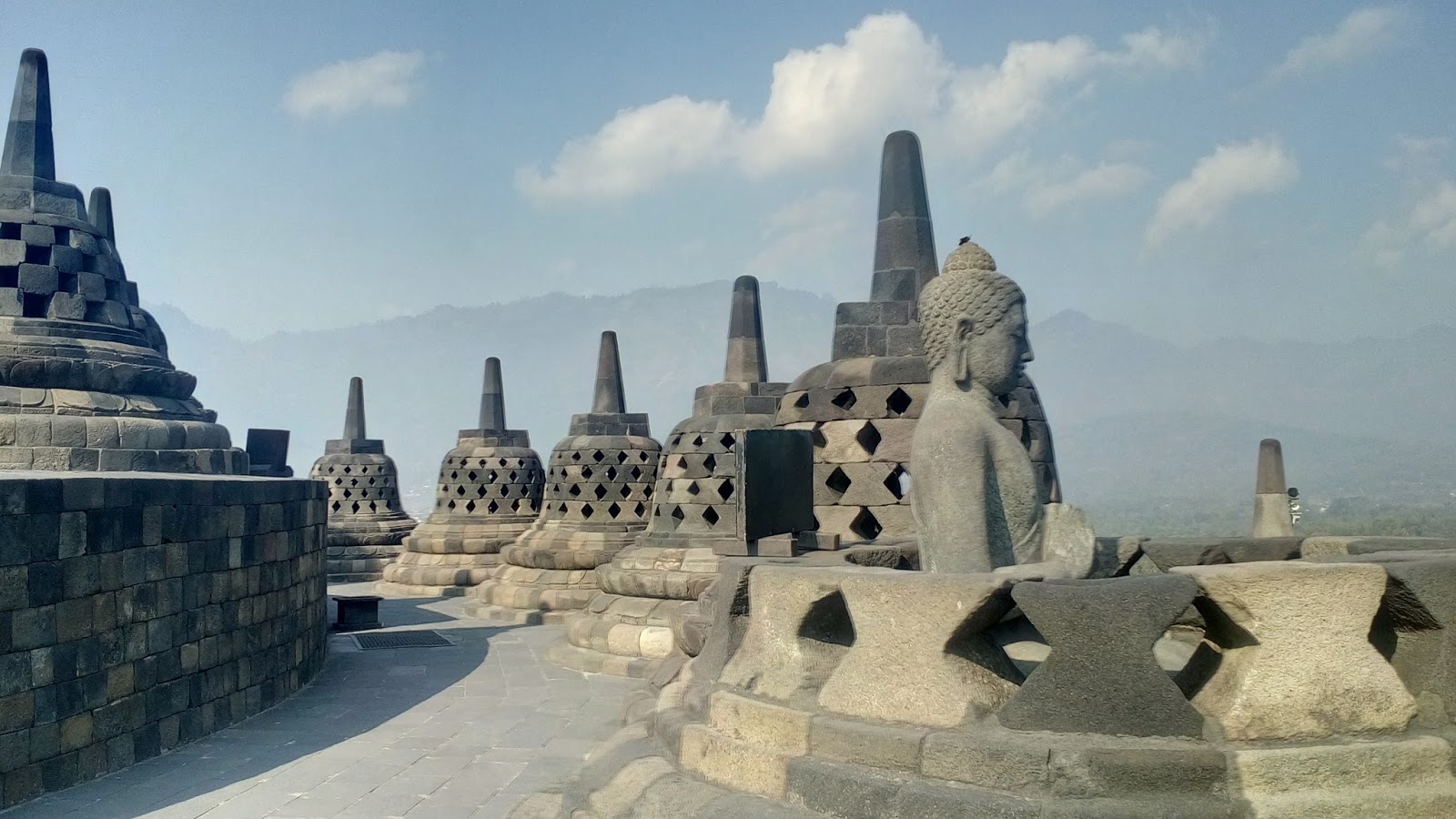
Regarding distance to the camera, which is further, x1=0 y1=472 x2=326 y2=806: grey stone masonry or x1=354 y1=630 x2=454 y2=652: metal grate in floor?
x1=354 y1=630 x2=454 y2=652: metal grate in floor

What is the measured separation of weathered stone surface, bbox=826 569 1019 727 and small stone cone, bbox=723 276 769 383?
8.49 meters

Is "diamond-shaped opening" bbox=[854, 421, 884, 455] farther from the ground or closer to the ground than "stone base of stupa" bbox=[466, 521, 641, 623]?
farther from the ground

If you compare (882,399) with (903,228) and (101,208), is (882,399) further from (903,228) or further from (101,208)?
(101,208)

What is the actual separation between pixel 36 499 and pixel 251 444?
1089 cm

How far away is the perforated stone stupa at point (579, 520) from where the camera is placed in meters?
13.4

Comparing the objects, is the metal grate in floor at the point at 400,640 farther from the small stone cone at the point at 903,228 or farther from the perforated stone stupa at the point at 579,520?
the small stone cone at the point at 903,228

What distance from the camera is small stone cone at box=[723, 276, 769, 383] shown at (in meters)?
11.8

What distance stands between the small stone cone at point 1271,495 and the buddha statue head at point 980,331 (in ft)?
42.6

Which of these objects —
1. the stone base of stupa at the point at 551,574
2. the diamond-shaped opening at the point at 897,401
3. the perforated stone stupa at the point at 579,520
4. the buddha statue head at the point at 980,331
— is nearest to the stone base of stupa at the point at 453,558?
the perforated stone stupa at the point at 579,520

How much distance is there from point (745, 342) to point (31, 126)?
7247 millimetres

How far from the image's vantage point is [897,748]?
2990 mm

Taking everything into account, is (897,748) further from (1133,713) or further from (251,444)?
(251,444)

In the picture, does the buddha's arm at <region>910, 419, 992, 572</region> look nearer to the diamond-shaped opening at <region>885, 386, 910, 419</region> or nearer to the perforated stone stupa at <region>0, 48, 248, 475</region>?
the diamond-shaped opening at <region>885, 386, 910, 419</region>

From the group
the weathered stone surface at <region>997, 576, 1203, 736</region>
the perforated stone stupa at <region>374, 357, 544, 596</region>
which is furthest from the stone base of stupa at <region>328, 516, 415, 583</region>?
the weathered stone surface at <region>997, 576, 1203, 736</region>
